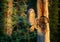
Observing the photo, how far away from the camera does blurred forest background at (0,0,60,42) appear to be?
9672 mm

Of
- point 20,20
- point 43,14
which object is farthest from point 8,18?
point 43,14

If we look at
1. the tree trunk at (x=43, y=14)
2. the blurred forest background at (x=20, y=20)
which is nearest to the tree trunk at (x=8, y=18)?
the blurred forest background at (x=20, y=20)

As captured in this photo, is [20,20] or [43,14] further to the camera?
[20,20]

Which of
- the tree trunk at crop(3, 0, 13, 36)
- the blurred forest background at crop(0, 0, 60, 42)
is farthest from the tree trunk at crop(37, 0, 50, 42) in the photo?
the tree trunk at crop(3, 0, 13, 36)

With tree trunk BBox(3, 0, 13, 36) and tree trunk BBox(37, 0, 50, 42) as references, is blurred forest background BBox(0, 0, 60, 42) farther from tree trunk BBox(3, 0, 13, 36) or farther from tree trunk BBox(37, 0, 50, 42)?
tree trunk BBox(37, 0, 50, 42)

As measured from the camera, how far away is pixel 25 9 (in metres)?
10.6

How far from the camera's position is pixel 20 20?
A: 10.1 meters

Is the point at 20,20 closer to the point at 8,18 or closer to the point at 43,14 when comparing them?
the point at 8,18

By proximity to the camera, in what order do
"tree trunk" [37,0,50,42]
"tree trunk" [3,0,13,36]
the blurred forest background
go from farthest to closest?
"tree trunk" [3,0,13,36] < the blurred forest background < "tree trunk" [37,0,50,42]

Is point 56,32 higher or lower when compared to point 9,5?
lower

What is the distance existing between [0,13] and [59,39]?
2593mm

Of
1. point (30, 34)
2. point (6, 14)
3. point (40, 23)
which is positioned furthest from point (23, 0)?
point (40, 23)

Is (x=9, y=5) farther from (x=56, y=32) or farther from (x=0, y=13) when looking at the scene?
(x=56, y=32)

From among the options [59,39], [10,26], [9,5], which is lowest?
[59,39]
